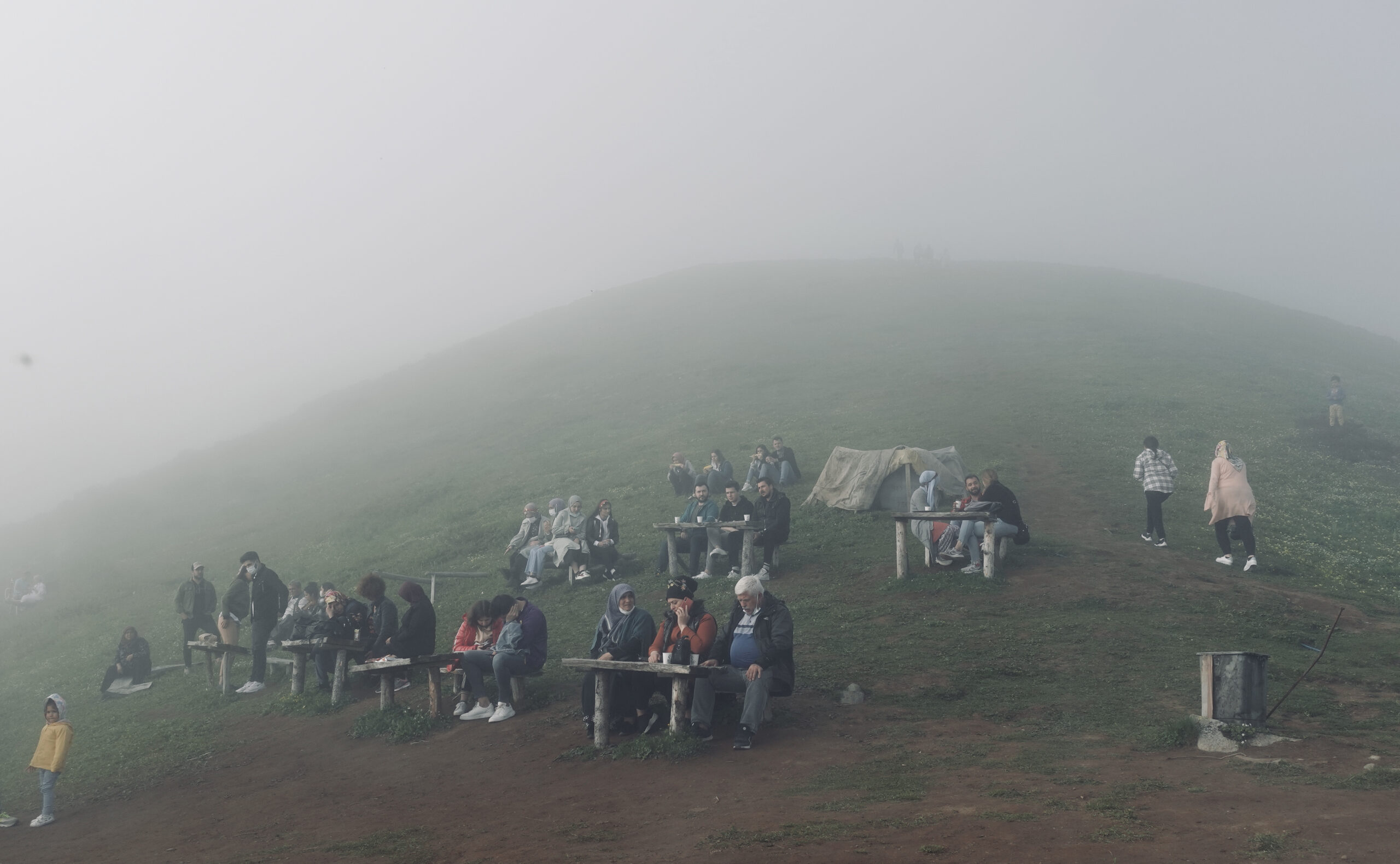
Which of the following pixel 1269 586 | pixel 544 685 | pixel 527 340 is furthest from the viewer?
pixel 527 340

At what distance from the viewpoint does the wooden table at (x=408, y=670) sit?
458 inches

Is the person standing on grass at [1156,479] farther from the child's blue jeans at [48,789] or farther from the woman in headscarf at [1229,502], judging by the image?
the child's blue jeans at [48,789]

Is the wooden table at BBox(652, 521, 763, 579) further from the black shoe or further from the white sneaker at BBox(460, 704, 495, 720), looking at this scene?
the black shoe

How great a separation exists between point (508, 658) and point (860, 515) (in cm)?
1121

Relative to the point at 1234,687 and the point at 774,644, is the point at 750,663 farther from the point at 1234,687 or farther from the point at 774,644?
the point at 1234,687

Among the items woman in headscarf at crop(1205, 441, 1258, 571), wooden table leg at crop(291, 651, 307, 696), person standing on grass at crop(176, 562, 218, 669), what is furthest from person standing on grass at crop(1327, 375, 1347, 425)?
person standing on grass at crop(176, 562, 218, 669)

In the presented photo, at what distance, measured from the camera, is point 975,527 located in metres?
15.6

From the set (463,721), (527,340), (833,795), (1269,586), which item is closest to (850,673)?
(833,795)

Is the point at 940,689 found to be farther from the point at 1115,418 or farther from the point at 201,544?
the point at 201,544

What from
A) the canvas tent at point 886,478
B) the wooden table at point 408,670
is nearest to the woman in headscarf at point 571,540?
the canvas tent at point 886,478

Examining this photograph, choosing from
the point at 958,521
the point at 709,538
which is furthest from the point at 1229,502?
the point at 709,538

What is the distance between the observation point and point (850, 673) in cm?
1162

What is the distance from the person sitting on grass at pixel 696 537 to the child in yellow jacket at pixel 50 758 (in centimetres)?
977

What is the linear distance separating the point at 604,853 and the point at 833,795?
79.3 inches
